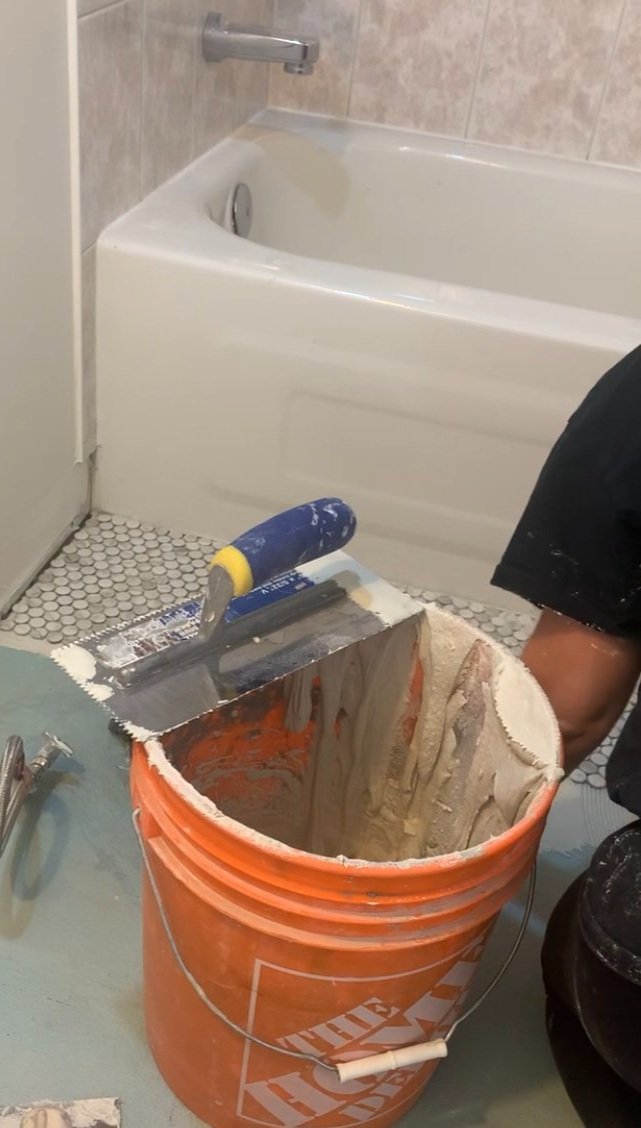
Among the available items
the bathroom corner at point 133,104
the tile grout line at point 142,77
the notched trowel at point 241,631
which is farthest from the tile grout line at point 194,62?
the notched trowel at point 241,631

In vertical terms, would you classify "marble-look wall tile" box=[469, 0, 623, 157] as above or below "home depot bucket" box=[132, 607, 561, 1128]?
above

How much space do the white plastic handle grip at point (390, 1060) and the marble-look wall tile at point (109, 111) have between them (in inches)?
37.5

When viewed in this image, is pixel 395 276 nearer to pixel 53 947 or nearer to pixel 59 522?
pixel 59 522

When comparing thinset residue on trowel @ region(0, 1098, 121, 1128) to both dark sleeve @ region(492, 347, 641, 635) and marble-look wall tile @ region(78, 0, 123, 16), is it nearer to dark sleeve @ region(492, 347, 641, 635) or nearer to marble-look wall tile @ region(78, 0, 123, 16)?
dark sleeve @ region(492, 347, 641, 635)

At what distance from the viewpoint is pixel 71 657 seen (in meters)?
0.71

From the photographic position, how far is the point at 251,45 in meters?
1.46

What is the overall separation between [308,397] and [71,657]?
659mm

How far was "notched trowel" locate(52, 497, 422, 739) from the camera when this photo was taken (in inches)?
27.7

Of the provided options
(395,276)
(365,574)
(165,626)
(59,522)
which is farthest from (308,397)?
(165,626)

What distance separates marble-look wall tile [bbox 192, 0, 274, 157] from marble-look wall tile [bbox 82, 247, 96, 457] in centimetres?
37

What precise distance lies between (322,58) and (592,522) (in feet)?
4.20

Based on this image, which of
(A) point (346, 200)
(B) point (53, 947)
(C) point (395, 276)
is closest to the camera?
(B) point (53, 947)

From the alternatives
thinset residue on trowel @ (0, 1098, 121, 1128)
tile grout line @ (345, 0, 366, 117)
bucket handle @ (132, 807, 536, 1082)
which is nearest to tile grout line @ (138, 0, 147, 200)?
tile grout line @ (345, 0, 366, 117)

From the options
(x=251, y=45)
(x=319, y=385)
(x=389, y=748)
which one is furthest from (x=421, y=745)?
(x=251, y=45)
